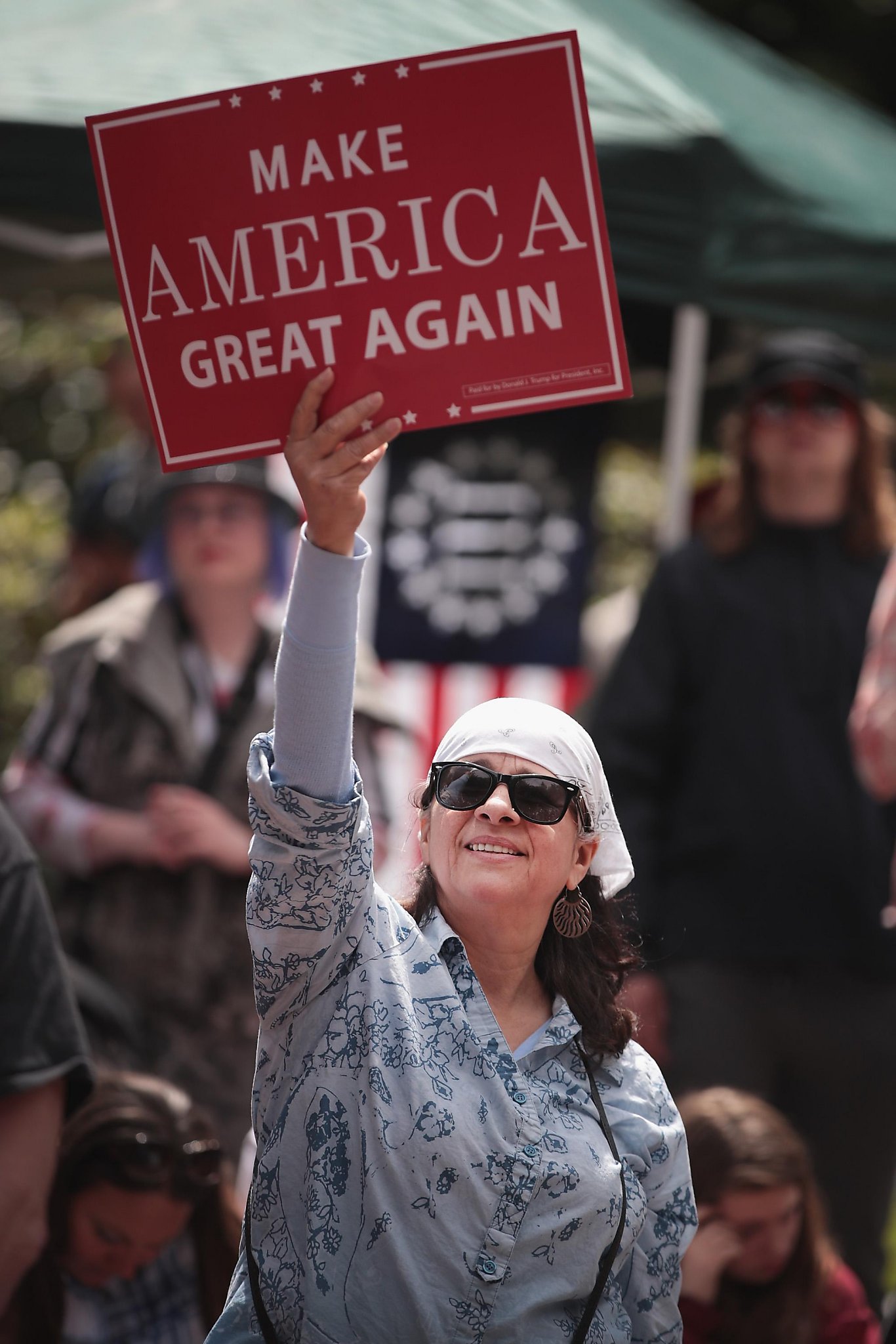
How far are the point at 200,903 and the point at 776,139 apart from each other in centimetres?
210

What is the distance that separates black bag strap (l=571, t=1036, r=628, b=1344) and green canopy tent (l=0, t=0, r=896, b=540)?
1719 millimetres

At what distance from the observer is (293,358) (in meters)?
2.32

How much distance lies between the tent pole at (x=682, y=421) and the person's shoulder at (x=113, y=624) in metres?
1.57

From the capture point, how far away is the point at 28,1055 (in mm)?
2688

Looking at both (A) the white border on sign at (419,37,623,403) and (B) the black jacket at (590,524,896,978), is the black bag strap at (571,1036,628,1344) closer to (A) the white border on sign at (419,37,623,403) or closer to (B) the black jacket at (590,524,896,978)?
(A) the white border on sign at (419,37,623,403)

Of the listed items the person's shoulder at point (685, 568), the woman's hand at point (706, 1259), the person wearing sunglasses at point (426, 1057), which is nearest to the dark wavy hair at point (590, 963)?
the person wearing sunglasses at point (426, 1057)

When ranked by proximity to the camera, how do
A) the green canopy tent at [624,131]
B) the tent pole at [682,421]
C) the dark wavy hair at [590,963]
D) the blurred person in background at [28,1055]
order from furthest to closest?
the tent pole at [682,421] < the green canopy tent at [624,131] < the blurred person in background at [28,1055] < the dark wavy hair at [590,963]

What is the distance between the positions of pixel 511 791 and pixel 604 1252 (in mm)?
565

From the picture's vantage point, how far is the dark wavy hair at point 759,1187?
10.7ft

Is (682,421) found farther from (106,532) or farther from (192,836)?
(192,836)

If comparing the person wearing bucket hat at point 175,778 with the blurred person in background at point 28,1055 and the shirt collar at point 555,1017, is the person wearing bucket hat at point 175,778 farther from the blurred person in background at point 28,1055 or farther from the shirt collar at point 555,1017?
the shirt collar at point 555,1017

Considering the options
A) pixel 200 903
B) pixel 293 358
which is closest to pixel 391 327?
pixel 293 358

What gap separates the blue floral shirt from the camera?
6.73 ft

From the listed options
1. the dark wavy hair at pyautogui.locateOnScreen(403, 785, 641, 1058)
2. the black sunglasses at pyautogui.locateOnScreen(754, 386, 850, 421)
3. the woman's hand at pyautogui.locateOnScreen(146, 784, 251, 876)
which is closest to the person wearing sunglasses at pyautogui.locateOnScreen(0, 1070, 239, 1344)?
the woman's hand at pyautogui.locateOnScreen(146, 784, 251, 876)
